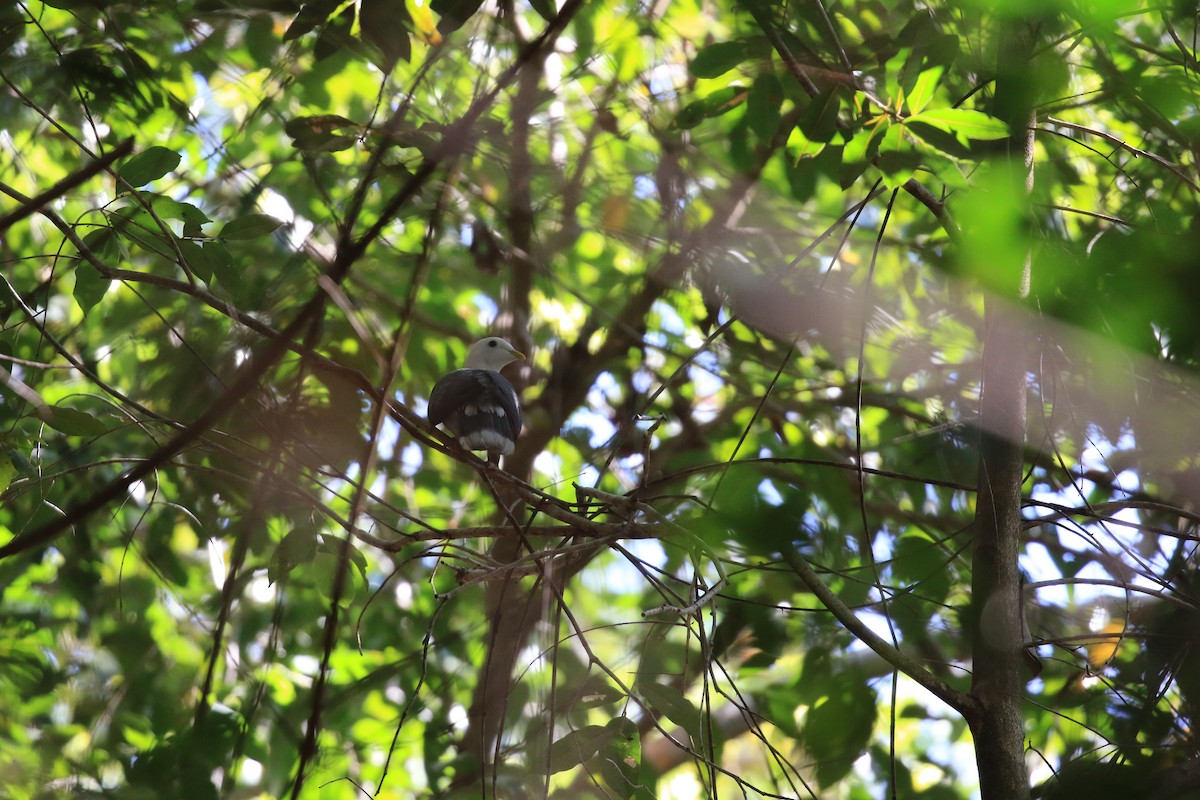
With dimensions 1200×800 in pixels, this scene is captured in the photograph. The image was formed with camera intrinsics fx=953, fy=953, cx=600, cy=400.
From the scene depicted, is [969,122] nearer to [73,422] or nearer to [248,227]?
[248,227]

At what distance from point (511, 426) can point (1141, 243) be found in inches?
92.6

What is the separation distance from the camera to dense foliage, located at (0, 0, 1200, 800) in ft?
6.72

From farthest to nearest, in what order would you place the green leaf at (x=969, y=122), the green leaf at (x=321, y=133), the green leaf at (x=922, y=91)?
the green leaf at (x=321, y=133), the green leaf at (x=922, y=91), the green leaf at (x=969, y=122)

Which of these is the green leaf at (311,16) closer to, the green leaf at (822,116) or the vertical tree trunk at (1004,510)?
the green leaf at (822,116)

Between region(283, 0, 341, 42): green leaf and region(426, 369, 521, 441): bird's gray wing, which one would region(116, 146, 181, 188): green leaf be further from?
region(426, 369, 521, 441): bird's gray wing

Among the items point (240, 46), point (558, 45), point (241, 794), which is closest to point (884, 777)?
point (241, 794)

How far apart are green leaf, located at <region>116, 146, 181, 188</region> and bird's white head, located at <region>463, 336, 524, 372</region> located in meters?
2.37

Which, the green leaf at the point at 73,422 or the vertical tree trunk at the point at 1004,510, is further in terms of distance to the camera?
the green leaf at the point at 73,422

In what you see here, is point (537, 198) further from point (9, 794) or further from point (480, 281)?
point (9, 794)

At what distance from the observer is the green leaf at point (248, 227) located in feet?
8.02

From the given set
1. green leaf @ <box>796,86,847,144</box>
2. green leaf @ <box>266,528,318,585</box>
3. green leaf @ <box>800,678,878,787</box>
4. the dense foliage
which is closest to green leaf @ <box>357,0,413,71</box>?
the dense foliage

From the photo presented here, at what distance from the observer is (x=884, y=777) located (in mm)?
4156

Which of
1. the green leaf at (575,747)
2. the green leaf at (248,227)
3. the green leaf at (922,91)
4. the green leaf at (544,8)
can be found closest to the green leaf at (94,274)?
the green leaf at (248,227)

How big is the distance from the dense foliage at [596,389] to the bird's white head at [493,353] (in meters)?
0.38
